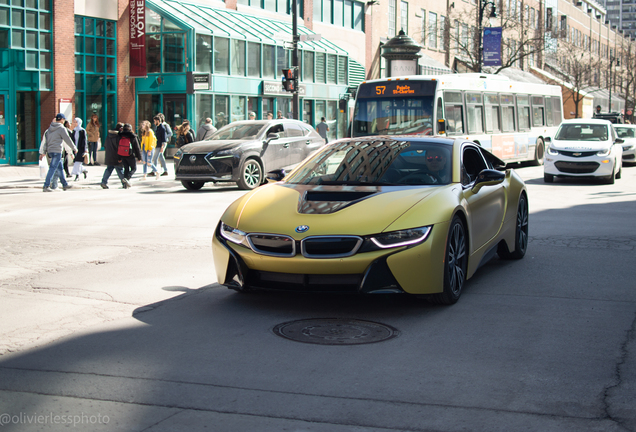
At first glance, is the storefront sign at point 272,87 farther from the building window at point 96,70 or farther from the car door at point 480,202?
the car door at point 480,202

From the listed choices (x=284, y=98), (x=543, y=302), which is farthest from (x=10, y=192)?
(x=284, y=98)

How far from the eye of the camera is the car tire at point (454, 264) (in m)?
6.15

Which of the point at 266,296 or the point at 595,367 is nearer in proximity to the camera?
the point at 595,367

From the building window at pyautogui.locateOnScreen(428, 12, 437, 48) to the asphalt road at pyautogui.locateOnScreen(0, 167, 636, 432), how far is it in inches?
1724

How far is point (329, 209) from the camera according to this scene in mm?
6102

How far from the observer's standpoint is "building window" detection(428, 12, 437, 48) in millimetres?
50969

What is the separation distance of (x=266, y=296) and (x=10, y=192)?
1353 cm

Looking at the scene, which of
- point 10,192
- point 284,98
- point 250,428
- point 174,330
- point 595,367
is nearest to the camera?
point 250,428

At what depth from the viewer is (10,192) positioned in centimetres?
1823

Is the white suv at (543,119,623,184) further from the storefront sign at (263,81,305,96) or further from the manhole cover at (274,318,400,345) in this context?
the storefront sign at (263,81,305,96)

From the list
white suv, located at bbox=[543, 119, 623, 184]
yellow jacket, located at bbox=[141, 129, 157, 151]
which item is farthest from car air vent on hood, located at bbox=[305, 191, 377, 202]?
yellow jacket, located at bbox=[141, 129, 157, 151]

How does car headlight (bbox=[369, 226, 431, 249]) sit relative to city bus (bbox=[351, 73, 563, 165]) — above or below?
below

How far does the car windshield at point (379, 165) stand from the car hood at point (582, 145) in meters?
13.7

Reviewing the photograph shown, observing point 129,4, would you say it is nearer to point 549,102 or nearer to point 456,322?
point 549,102
